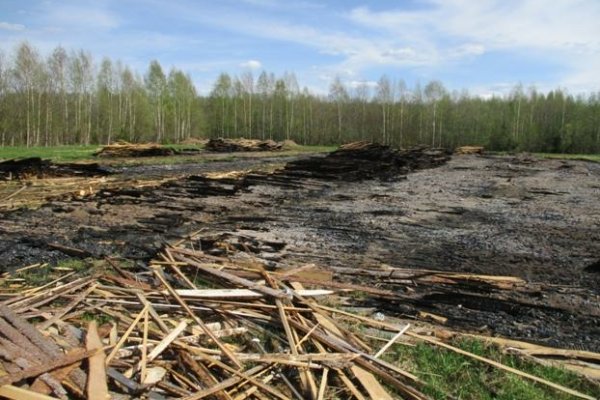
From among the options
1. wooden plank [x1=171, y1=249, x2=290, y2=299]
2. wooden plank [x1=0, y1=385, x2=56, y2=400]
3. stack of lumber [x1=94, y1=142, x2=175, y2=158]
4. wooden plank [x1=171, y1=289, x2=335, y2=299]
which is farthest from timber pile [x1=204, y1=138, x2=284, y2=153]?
wooden plank [x1=0, y1=385, x2=56, y2=400]

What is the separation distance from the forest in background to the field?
42.1 metres

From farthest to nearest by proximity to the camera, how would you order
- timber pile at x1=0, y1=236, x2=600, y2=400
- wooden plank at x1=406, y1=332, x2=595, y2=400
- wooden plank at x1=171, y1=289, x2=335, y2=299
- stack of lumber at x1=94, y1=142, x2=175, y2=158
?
stack of lumber at x1=94, y1=142, x2=175, y2=158 → wooden plank at x1=171, y1=289, x2=335, y2=299 → wooden plank at x1=406, y1=332, x2=595, y2=400 → timber pile at x1=0, y1=236, x2=600, y2=400

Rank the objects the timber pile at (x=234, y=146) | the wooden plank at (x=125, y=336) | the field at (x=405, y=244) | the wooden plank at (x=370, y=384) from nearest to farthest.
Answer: the wooden plank at (x=370, y=384)
the wooden plank at (x=125, y=336)
the field at (x=405, y=244)
the timber pile at (x=234, y=146)

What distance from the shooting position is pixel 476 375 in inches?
163

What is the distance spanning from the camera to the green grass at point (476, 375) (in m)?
3.89

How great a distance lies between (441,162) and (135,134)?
1755 inches

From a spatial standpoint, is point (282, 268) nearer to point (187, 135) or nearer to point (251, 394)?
point (251, 394)

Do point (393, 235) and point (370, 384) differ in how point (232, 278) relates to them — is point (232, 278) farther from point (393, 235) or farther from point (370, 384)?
point (393, 235)

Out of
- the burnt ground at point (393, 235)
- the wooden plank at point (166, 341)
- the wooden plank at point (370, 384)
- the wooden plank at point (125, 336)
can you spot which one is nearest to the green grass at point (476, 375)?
the wooden plank at point (370, 384)

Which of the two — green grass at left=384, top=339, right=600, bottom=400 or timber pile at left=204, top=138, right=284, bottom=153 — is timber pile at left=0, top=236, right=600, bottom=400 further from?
timber pile at left=204, top=138, right=284, bottom=153

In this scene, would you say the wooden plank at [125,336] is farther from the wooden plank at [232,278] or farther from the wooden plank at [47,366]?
the wooden plank at [232,278]

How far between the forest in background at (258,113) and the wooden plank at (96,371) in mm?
51420

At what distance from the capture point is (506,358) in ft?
14.5

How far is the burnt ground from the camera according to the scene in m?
5.75
